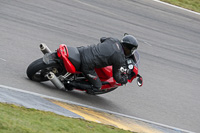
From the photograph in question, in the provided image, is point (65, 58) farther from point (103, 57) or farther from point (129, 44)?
point (129, 44)

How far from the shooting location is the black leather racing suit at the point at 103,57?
25.2ft

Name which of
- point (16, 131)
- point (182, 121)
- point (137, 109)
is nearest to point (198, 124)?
point (182, 121)

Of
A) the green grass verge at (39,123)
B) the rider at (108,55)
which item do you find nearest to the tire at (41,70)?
the rider at (108,55)

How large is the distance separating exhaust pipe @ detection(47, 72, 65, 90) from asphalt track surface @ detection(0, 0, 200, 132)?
0.15 m

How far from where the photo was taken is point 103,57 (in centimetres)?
771

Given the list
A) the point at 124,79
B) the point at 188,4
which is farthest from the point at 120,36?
the point at 188,4

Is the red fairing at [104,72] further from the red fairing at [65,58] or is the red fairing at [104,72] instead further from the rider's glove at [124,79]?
the red fairing at [65,58]

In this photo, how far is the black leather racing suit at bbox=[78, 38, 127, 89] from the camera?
25.2 feet

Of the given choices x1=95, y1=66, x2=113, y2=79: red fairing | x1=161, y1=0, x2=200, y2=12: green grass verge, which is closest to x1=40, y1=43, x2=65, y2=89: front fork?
x1=95, y1=66, x2=113, y2=79: red fairing

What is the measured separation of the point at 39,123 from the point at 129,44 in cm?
276

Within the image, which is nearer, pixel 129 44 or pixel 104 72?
pixel 129 44

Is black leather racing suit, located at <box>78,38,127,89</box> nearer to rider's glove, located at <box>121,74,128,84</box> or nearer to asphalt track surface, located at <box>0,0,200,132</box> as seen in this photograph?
rider's glove, located at <box>121,74,128,84</box>

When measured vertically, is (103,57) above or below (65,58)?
above

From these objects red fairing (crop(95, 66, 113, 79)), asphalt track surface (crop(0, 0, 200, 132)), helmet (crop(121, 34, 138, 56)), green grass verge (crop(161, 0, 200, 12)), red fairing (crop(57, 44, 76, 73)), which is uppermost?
helmet (crop(121, 34, 138, 56))
